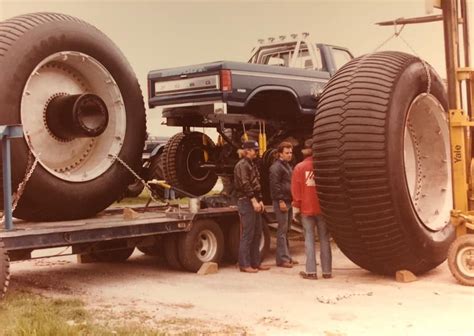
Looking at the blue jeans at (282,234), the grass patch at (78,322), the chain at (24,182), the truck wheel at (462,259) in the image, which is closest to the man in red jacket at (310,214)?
the blue jeans at (282,234)

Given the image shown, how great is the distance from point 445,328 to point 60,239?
11.8 ft

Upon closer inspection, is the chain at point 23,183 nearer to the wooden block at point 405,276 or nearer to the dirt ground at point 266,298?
the dirt ground at point 266,298

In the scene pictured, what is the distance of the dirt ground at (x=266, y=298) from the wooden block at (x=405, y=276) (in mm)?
108

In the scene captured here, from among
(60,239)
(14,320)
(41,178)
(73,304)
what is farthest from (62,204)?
(14,320)

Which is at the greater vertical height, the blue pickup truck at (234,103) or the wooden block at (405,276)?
the blue pickup truck at (234,103)

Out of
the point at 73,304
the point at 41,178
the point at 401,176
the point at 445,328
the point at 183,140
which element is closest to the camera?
the point at 445,328

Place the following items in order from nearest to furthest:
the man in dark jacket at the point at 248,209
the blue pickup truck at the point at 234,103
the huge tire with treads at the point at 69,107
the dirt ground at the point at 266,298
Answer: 1. the dirt ground at the point at 266,298
2. the huge tire with treads at the point at 69,107
3. the man in dark jacket at the point at 248,209
4. the blue pickup truck at the point at 234,103

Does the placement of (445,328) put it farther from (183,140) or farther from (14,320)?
(183,140)

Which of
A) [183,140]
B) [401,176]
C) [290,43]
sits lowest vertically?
[401,176]

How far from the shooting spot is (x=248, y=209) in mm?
8719

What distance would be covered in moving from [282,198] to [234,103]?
165 cm

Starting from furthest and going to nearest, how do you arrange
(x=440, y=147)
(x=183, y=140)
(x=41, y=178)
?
1. (x=183, y=140)
2. (x=440, y=147)
3. (x=41, y=178)

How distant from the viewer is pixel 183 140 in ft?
36.7

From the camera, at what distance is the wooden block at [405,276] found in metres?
7.58
